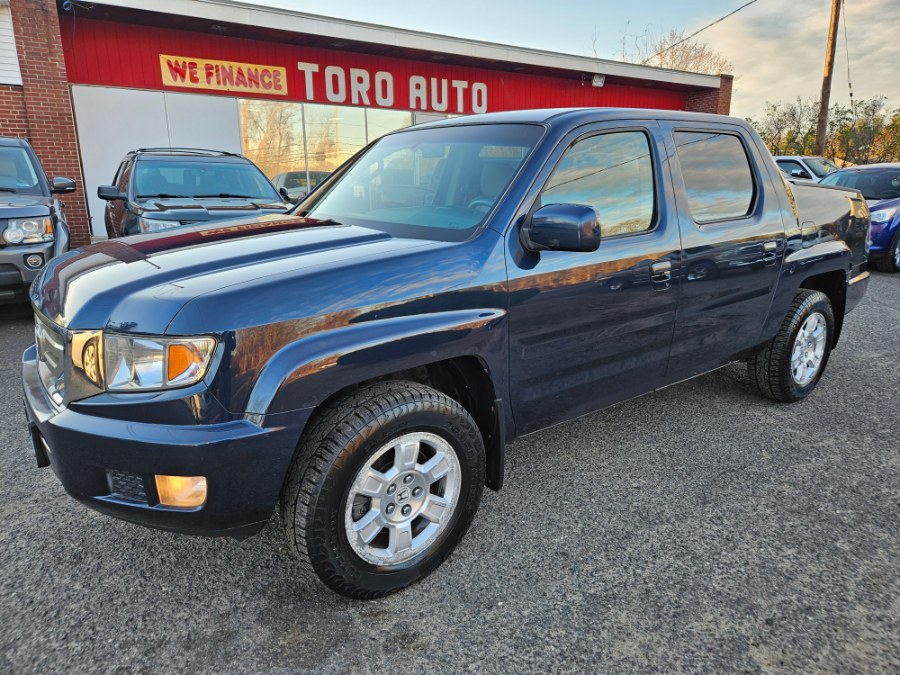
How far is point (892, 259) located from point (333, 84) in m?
11.1

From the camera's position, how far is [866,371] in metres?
4.75

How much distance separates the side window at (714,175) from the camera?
10.4 ft

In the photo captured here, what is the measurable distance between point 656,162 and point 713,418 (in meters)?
1.77

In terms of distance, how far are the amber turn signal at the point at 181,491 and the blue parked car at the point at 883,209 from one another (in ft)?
35.4

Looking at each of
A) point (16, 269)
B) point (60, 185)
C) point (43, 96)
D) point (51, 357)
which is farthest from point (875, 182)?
point (43, 96)

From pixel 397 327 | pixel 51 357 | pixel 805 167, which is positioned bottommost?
pixel 51 357

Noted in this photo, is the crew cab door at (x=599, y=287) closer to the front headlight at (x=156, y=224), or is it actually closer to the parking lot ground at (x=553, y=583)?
the parking lot ground at (x=553, y=583)

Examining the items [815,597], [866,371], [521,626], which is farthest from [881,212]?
[521,626]

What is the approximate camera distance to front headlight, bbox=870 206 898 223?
9461 mm

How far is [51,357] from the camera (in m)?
2.23

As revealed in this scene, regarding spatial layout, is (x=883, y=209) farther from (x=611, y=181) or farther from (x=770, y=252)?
(x=611, y=181)

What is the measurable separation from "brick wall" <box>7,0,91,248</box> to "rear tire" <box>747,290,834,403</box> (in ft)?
36.1

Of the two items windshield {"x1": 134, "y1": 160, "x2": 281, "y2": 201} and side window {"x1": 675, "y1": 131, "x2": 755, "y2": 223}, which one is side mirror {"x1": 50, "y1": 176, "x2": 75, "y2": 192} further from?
side window {"x1": 675, "y1": 131, "x2": 755, "y2": 223}

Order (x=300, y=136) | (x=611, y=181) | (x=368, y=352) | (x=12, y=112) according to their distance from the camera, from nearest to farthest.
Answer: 1. (x=368, y=352)
2. (x=611, y=181)
3. (x=12, y=112)
4. (x=300, y=136)
